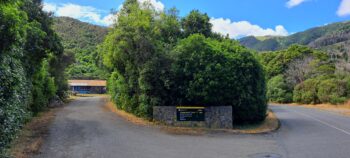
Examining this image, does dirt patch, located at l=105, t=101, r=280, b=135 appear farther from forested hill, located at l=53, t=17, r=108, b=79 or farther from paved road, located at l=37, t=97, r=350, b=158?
forested hill, located at l=53, t=17, r=108, b=79

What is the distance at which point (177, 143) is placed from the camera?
44.4 feet

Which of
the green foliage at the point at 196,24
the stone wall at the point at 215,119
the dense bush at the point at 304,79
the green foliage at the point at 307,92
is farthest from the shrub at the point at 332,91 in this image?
the stone wall at the point at 215,119

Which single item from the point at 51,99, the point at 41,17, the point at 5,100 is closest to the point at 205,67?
the point at 41,17

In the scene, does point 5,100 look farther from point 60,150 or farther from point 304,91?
point 304,91

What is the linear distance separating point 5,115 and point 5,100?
41cm

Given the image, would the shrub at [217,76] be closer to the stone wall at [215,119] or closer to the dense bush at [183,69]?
the dense bush at [183,69]

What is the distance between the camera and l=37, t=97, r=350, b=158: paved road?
11359 millimetres

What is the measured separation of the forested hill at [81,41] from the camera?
8694 cm

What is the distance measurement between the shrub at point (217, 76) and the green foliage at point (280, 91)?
38565 mm

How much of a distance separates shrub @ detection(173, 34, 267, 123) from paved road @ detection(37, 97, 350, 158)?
7.95 feet

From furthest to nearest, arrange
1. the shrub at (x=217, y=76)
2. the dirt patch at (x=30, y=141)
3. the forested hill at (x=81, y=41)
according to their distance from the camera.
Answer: the forested hill at (x=81, y=41)
the shrub at (x=217, y=76)
the dirt patch at (x=30, y=141)

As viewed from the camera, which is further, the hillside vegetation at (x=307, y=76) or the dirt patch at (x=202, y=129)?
the hillside vegetation at (x=307, y=76)

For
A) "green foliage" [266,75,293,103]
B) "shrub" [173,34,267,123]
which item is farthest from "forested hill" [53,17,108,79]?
"shrub" [173,34,267,123]

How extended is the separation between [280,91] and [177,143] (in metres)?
46.3
